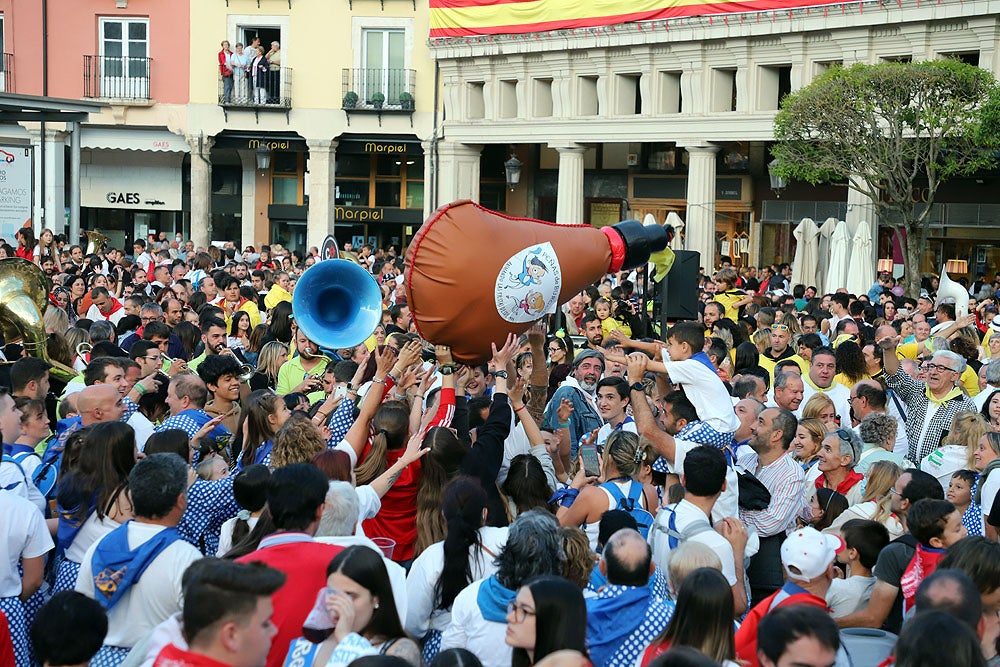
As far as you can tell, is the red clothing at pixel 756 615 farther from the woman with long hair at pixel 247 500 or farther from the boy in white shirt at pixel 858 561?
the woman with long hair at pixel 247 500

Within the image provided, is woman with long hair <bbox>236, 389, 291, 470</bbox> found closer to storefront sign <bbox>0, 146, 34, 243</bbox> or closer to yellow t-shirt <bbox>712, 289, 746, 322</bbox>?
yellow t-shirt <bbox>712, 289, 746, 322</bbox>

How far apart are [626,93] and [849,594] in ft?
74.2

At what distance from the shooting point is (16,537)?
4977mm

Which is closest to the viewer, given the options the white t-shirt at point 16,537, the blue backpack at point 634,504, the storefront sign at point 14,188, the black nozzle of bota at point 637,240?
the white t-shirt at point 16,537

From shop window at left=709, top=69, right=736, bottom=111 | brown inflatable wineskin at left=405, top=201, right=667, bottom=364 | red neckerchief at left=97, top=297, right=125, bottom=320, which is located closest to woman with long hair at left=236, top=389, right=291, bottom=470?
brown inflatable wineskin at left=405, top=201, right=667, bottom=364

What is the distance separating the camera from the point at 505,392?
6527 mm

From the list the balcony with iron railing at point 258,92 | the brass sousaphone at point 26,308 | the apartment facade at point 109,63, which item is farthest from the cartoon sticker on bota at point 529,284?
the apartment facade at point 109,63

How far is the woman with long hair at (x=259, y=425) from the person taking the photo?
660 cm

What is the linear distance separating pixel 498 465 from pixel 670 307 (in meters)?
4.37

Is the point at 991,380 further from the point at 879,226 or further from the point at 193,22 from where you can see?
the point at 193,22

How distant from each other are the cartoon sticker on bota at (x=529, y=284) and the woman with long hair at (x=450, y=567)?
6.64 ft

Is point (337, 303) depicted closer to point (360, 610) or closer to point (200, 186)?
point (360, 610)

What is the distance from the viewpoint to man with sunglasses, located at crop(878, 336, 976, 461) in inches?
336

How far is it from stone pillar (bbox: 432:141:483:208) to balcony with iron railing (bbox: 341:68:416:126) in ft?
4.12
